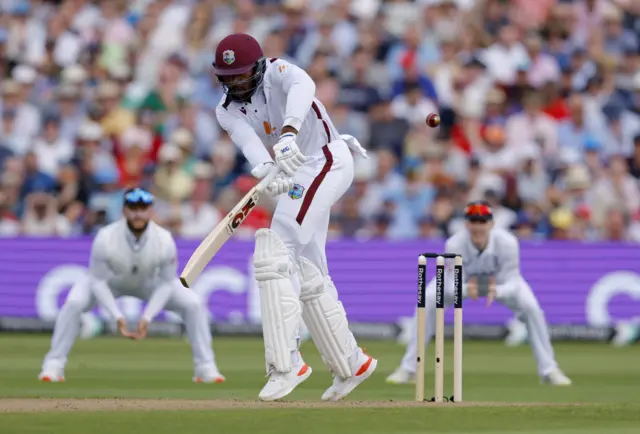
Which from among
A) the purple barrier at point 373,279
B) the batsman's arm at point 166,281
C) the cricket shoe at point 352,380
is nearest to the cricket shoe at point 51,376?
the batsman's arm at point 166,281

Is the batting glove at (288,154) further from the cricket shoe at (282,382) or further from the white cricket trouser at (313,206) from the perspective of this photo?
the cricket shoe at (282,382)

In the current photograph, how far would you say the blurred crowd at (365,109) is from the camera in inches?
744

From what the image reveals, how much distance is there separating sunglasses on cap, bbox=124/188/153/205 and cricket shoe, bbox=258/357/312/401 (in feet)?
12.9

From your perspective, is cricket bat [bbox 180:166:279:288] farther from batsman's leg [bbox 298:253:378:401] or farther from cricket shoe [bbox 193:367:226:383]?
cricket shoe [bbox 193:367:226:383]

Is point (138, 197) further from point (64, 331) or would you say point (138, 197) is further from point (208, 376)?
point (208, 376)

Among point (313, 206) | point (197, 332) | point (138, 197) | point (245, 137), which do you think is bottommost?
point (197, 332)

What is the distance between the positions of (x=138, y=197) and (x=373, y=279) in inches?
221

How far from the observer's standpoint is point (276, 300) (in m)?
9.52

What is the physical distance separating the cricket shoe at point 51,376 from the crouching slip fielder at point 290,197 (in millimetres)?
3197

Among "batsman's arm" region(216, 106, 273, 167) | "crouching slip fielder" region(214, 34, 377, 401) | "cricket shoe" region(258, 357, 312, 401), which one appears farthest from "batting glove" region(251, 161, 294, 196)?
"cricket shoe" region(258, 357, 312, 401)

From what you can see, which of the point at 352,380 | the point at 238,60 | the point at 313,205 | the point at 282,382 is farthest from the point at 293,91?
the point at 352,380

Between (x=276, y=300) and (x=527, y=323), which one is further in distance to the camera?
(x=527, y=323)

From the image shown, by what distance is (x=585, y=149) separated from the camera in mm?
19641

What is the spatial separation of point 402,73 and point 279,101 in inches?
430
